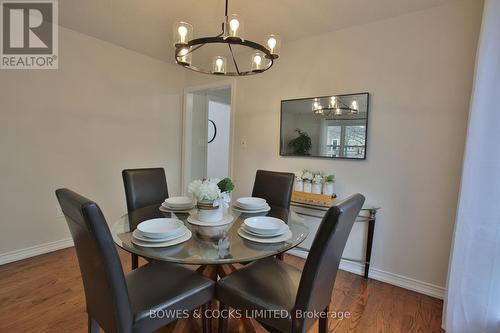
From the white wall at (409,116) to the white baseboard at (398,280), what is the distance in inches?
1.6

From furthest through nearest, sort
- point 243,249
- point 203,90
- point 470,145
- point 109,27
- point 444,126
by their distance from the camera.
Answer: point 203,90, point 109,27, point 444,126, point 470,145, point 243,249

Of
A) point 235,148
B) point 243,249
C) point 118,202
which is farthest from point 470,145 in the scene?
point 118,202

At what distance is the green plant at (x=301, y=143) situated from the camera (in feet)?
8.92

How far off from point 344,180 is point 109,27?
2881 millimetres

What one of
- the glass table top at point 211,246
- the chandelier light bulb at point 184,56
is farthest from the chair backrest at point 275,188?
the chandelier light bulb at point 184,56

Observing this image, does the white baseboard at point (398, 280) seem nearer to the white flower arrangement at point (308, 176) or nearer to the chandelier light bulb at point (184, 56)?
the white flower arrangement at point (308, 176)

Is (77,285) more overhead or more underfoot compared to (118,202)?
more underfoot

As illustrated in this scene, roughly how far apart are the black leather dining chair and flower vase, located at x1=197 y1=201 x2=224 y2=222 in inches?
14.2

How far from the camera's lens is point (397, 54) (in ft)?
7.23

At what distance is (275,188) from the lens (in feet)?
7.50

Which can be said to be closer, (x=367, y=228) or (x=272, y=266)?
(x=272, y=266)

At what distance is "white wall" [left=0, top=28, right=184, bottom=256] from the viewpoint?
7.98 feet

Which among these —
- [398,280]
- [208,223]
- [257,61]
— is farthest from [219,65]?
[398,280]

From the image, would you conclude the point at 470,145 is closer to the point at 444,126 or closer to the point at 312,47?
the point at 444,126
